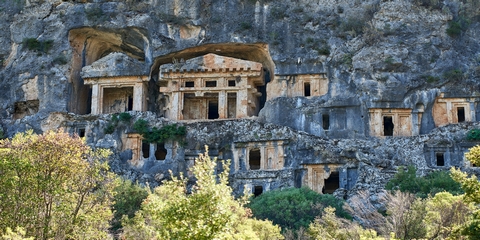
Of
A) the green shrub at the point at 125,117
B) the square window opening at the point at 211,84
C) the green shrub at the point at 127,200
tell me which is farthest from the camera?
the square window opening at the point at 211,84

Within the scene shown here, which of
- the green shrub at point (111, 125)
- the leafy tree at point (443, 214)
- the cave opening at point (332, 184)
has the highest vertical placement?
the green shrub at point (111, 125)

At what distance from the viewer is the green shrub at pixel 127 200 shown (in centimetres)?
3189

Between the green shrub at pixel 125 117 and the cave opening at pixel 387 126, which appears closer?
the cave opening at pixel 387 126

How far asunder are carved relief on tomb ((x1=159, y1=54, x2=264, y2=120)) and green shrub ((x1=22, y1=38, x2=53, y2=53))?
6.46 m

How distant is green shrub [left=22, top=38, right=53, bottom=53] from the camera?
4244 cm

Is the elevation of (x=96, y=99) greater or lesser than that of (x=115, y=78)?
lesser

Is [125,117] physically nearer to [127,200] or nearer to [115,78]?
[115,78]

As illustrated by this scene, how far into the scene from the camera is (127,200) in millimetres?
32562

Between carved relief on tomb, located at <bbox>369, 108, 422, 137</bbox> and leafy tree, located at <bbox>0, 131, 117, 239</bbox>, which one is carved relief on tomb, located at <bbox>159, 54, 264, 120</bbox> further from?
leafy tree, located at <bbox>0, 131, 117, 239</bbox>

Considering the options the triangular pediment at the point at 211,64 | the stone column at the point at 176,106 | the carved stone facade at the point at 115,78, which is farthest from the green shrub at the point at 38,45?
the stone column at the point at 176,106

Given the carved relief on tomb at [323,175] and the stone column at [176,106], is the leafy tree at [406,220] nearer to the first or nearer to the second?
the carved relief on tomb at [323,175]

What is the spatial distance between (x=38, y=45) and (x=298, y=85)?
1437 cm

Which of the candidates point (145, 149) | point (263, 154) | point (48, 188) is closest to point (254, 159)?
point (263, 154)

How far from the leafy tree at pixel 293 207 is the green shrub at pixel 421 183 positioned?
2.56 metres
